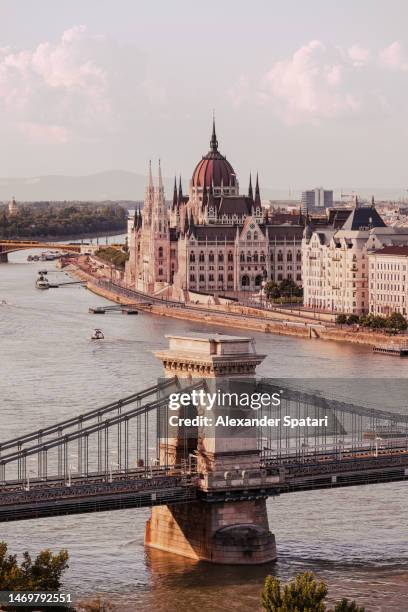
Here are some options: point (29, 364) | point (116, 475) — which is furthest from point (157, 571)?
point (29, 364)

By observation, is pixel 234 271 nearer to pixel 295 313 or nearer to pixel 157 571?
pixel 295 313

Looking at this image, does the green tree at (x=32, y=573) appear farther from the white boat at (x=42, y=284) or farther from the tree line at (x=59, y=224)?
the tree line at (x=59, y=224)

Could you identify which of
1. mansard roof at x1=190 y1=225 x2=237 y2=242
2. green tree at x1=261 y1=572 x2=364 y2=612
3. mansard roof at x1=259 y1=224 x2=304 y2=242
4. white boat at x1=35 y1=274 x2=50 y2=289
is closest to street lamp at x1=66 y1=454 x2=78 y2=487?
green tree at x1=261 y1=572 x2=364 y2=612

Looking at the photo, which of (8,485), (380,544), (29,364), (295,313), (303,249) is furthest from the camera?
(303,249)

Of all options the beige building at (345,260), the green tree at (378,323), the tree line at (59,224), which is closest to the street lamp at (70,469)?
the green tree at (378,323)

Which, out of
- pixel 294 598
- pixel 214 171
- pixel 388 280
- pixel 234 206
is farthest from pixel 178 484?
pixel 214 171
